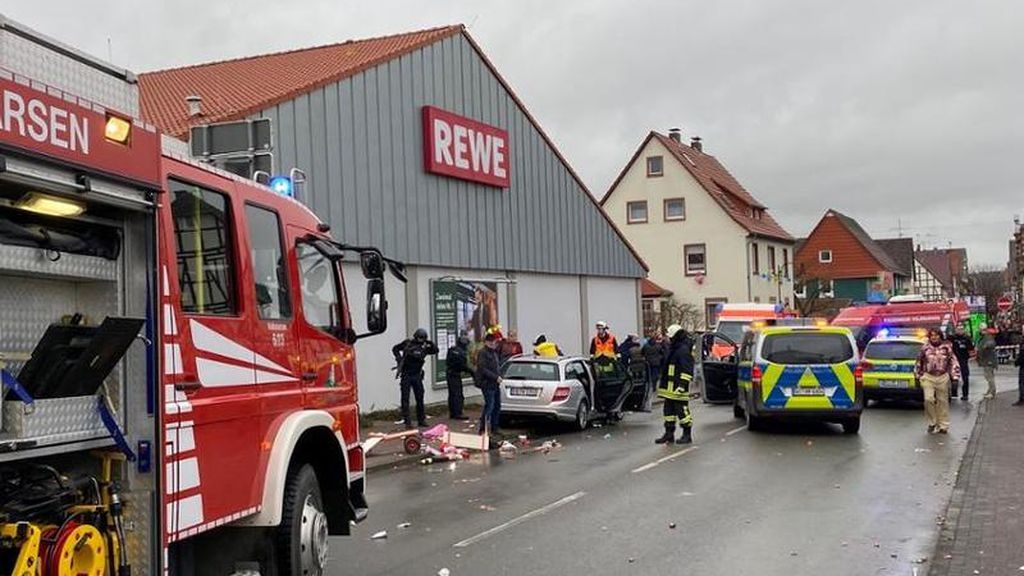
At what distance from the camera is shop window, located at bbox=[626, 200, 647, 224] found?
52844mm

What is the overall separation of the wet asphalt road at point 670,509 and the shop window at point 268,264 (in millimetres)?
2483

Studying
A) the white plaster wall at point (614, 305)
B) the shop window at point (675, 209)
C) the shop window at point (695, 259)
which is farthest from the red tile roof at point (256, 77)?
the shop window at point (695, 259)

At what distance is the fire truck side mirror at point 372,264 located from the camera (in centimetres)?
659

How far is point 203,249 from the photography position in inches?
199

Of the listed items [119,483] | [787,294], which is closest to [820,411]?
[119,483]

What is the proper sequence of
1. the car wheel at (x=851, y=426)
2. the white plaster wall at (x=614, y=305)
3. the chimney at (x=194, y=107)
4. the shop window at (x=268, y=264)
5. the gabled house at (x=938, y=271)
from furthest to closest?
the gabled house at (x=938, y=271), the white plaster wall at (x=614, y=305), the chimney at (x=194, y=107), the car wheel at (x=851, y=426), the shop window at (x=268, y=264)

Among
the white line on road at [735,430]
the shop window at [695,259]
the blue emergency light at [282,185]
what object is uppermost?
the shop window at [695,259]

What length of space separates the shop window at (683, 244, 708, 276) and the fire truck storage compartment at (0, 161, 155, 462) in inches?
1887

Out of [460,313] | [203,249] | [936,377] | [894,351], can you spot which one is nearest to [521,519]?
[203,249]

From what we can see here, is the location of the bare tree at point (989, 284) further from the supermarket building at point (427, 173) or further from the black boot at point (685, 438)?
the black boot at point (685, 438)

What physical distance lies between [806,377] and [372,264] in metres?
10.8

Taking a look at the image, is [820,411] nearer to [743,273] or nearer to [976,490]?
[976,490]

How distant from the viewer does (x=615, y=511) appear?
952 cm

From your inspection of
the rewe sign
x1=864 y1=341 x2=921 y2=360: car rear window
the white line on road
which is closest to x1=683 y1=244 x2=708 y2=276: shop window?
the rewe sign
